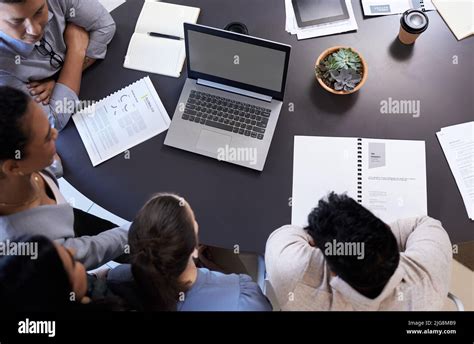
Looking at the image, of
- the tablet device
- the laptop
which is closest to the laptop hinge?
the laptop

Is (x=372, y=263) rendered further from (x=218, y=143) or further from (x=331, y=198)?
(x=218, y=143)

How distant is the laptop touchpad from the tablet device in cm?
41

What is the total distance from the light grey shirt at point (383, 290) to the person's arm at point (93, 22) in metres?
0.75

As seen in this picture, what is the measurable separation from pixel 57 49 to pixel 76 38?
64 millimetres

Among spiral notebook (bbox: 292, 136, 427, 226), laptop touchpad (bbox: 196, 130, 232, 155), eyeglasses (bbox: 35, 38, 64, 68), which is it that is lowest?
spiral notebook (bbox: 292, 136, 427, 226)

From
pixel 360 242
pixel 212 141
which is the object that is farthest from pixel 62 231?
pixel 360 242

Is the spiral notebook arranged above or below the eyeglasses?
below

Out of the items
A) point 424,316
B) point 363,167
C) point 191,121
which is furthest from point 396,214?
point 191,121

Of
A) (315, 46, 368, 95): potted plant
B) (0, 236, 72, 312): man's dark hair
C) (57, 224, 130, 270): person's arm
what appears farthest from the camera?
(315, 46, 368, 95): potted plant

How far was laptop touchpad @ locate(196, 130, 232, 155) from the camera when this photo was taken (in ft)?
4.37

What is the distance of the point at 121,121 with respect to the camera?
1.37 metres

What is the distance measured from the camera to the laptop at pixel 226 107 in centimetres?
129

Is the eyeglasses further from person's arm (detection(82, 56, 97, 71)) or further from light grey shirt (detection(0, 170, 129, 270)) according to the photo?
light grey shirt (detection(0, 170, 129, 270))

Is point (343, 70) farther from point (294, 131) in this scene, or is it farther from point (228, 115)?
point (228, 115)
